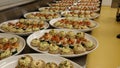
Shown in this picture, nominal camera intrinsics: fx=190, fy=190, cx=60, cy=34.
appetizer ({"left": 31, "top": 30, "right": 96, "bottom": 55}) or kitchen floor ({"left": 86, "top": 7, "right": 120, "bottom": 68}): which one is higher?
appetizer ({"left": 31, "top": 30, "right": 96, "bottom": 55})

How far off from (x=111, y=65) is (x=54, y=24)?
54cm

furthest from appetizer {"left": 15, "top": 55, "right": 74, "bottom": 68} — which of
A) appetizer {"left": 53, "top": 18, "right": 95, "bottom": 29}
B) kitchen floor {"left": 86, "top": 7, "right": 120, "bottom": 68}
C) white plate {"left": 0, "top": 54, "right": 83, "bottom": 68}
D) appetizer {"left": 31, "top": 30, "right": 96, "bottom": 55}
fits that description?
appetizer {"left": 53, "top": 18, "right": 95, "bottom": 29}

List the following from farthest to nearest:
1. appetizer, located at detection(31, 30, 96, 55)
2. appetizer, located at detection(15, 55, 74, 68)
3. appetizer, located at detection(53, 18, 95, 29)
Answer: appetizer, located at detection(53, 18, 95, 29)
appetizer, located at detection(31, 30, 96, 55)
appetizer, located at detection(15, 55, 74, 68)

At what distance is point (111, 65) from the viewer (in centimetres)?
110

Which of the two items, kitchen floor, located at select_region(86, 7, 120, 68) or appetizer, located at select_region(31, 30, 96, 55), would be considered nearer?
appetizer, located at select_region(31, 30, 96, 55)

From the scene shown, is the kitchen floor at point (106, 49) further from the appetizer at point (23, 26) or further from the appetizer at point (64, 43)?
the appetizer at point (23, 26)

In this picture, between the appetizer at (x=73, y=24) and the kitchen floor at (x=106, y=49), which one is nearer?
the kitchen floor at (x=106, y=49)

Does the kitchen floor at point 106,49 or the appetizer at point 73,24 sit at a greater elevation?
the appetizer at point 73,24

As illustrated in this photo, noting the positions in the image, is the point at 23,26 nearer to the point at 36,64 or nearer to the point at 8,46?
the point at 8,46

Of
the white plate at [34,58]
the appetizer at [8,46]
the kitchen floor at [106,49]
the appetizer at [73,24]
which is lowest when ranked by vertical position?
the kitchen floor at [106,49]

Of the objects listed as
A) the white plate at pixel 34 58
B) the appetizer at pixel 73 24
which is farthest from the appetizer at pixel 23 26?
the white plate at pixel 34 58

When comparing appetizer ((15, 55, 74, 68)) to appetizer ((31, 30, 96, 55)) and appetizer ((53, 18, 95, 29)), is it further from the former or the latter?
appetizer ((53, 18, 95, 29))

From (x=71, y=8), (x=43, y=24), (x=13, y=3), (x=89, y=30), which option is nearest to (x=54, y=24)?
(x=43, y=24)

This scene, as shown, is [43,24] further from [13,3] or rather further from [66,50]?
[66,50]
